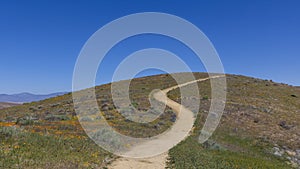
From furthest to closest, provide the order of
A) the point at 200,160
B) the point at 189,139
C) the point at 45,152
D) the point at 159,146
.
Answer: the point at 189,139
the point at 159,146
the point at 200,160
the point at 45,152

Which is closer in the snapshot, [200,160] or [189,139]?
[200,160]

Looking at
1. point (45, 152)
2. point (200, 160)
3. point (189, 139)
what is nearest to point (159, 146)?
point (189, 139)

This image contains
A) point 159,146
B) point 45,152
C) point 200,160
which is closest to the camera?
point 45,152

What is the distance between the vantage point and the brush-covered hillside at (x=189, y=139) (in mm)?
14344

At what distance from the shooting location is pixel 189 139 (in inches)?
904

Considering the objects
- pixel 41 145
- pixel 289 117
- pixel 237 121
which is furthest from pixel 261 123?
pixel 41 145

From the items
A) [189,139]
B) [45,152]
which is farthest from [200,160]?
[45,152]

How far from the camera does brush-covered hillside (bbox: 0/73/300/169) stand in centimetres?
1434

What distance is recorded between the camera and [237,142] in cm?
2603

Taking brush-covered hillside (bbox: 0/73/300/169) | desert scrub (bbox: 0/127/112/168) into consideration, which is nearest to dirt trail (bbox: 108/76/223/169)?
brush-covered hillside (bbox: 0/73/300/169)

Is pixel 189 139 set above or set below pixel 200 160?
above

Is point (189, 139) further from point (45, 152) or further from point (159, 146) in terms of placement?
point (45, 152)

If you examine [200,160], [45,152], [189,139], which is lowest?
[45,152]

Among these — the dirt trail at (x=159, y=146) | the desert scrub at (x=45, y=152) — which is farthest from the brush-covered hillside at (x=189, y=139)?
the dirt trail at (x=159, y=146)
